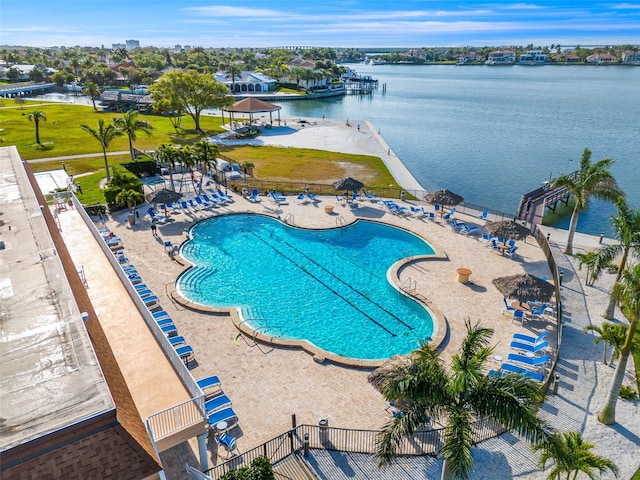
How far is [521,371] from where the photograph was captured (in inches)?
672

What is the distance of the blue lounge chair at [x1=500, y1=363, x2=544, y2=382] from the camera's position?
1658cm

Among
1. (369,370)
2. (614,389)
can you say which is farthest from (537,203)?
(369,370)

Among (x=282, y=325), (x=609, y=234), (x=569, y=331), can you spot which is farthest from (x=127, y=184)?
(x=609, y=234)

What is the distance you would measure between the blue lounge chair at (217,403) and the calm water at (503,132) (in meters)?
32.3

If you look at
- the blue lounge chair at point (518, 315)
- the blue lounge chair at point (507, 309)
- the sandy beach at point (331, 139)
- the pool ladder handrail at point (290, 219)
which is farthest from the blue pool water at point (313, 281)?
the sandy beach at point (331, 139)

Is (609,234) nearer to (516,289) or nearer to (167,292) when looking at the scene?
(516,289)

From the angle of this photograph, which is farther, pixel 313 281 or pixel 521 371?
pixel 313 281

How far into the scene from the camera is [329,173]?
44500 millimetres

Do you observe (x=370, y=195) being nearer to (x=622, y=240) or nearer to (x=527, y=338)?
(x=622, y=240)

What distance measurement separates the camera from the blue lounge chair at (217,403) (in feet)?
47.9

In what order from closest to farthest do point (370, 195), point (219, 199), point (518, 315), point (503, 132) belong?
1. point (518, 315)
2. point (219, 199)
3. point (370, 195)
4. point (503, 132)

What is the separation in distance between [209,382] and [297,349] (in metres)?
4.26

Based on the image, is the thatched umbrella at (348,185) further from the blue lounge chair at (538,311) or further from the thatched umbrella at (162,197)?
the blue lounge chair at (538,311)

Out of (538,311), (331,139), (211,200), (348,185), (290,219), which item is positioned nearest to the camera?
(538,311)
